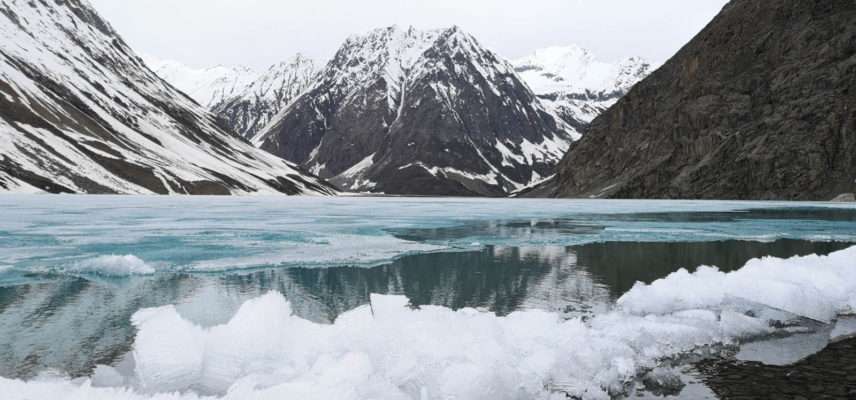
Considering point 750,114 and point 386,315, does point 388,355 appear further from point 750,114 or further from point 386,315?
point 750,114

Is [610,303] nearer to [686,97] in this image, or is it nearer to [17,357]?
[17,357]

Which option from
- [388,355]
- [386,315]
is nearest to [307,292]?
[386,315]

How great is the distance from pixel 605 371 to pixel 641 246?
23946 mm

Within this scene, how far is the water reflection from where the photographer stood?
12.7 m

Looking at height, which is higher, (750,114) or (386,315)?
(750,114)

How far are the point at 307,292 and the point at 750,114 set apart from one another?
418 feet

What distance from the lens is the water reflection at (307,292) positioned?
41.5 feet

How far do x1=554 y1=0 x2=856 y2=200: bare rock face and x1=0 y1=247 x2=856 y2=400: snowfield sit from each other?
10983 cm

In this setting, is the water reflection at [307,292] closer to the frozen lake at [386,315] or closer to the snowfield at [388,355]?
the frozen lake at [386,315]

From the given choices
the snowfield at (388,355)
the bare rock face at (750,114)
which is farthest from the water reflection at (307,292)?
the bare rock face at (750,114)

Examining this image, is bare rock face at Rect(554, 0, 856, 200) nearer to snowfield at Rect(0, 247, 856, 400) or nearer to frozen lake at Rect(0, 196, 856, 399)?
frozen lake at Rect(0, 196, 856, 399)

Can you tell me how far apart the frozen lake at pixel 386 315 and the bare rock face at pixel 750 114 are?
92.2 meters

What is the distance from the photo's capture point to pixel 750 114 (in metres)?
125

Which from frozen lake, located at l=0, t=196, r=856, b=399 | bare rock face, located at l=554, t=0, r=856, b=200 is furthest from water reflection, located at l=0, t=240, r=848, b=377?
bare rock face, located at l=554, t=0, r=856, b=200
